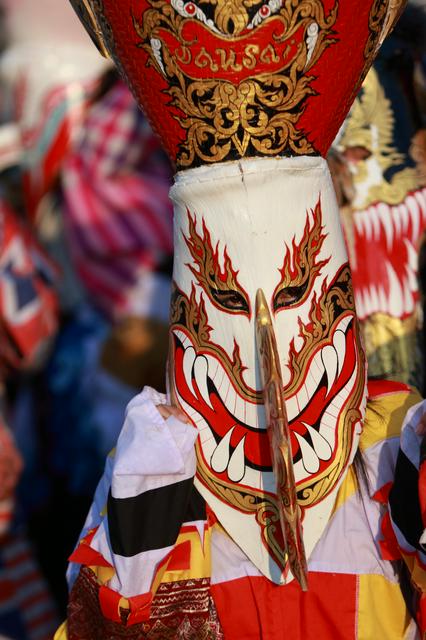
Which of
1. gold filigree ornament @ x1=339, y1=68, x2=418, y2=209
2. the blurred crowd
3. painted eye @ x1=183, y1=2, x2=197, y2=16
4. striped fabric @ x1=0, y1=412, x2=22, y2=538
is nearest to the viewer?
painted eye @ x1=183, y1=2, x2=197, y2=16

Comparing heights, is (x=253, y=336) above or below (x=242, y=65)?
below

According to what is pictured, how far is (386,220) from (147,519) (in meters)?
0.71

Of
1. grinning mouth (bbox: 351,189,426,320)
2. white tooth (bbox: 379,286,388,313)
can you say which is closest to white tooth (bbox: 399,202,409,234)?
grinning mouth (bbox: 351,189,426,320)

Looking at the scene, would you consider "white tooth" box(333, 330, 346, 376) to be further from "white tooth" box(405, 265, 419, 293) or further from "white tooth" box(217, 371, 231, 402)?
"white tooth" box(405, 265, 419, 293)

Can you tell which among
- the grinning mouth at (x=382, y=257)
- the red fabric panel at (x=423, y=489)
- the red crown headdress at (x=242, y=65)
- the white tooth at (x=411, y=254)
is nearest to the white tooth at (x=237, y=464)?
the red fabric panel at (x=423, y=489)

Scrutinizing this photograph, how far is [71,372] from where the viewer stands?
3088 millimetres

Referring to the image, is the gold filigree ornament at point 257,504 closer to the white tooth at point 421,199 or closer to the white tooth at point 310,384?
the white tooth at point 310,384

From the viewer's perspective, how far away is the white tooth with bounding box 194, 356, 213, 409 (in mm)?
1265

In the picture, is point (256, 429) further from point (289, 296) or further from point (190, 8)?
point (190, 8)

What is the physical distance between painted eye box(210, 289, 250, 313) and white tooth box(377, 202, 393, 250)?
0.53 meters

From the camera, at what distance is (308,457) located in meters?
1.26

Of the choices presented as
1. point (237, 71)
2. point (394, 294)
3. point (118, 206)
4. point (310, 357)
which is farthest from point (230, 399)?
point (118, 206)

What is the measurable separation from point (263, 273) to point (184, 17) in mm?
323

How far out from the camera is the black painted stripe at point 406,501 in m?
1.20
